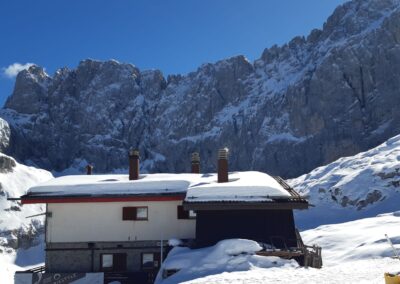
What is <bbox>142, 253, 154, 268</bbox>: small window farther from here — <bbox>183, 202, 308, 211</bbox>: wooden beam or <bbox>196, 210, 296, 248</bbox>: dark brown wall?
<bbox>183, 202, 308, 211</bbox>: wooden beam

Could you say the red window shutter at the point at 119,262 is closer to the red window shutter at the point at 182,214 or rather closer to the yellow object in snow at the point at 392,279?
the red window shutter at the point at 182,214

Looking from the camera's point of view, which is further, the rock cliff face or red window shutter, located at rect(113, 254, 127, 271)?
the rock cliff face

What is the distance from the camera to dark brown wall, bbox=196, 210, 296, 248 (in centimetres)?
2319

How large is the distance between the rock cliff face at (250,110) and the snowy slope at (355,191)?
63.8 metres

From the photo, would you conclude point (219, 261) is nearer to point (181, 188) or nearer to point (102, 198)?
point (181, 188)

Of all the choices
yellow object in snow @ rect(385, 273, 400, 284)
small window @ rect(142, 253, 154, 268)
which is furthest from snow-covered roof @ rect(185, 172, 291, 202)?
yellow object in snow @ rect(385, 273, 400, 284)

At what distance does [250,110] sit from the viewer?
16950cm

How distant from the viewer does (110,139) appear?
615ft

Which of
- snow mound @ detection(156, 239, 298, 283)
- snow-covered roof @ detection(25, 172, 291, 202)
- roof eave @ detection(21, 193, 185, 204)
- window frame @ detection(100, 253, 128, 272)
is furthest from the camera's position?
window frame @ detection(100, 253, 128, 272)

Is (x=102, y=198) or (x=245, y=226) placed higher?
(x=102, y=198)

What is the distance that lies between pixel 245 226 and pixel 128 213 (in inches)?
263

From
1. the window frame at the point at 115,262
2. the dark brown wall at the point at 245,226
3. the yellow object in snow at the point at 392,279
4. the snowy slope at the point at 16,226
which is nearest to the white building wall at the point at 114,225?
the window frame at the point at 115,262

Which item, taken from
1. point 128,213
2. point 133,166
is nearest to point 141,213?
point 128,213

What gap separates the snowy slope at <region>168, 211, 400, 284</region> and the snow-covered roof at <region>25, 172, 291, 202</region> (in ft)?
12.9
